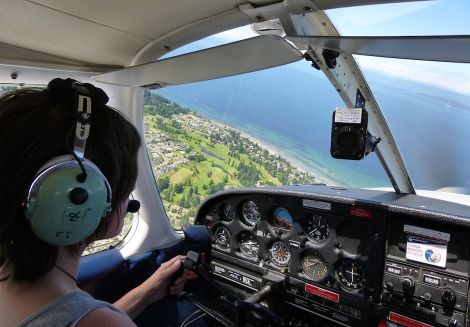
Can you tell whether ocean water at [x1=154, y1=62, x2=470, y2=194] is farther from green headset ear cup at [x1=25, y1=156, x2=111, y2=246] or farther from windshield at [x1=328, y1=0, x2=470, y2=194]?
green headset ear cup at [x1=25, y1=156, x2=111, y2=246]

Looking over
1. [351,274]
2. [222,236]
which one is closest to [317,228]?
[351,274]

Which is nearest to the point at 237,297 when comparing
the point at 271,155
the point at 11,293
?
the point at 271,155

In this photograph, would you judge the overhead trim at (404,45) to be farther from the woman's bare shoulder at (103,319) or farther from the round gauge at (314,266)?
the round gauge at (314,266)

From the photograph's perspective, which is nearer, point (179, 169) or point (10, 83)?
point (10, 83)

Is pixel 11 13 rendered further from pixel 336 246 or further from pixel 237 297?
pixel 237 297

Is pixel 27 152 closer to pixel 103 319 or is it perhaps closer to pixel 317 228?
pixel 103 319

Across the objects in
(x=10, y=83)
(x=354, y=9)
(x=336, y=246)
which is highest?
(x=354, y=9)

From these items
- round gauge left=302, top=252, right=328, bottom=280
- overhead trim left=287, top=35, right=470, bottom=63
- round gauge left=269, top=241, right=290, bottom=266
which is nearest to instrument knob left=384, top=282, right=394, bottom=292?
round gauge left=302, top=252, right=328, bottom=280
